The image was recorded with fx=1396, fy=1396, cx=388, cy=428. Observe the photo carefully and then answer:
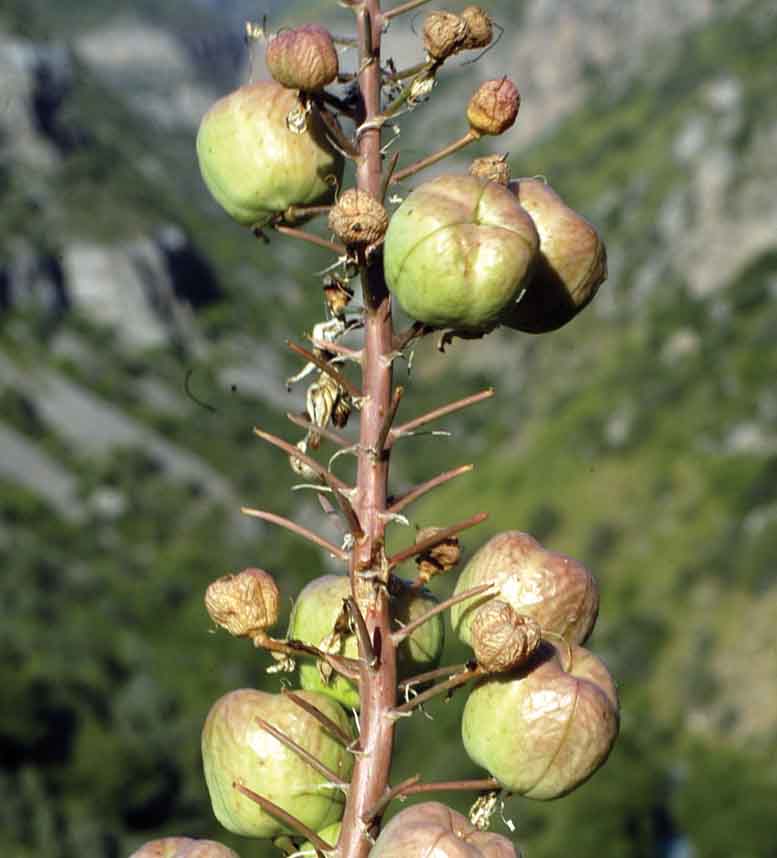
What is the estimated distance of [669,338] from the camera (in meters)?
84.4

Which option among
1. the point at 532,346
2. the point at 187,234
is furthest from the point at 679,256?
the point at 187,234

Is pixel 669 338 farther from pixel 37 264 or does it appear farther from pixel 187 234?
pixel 187 234

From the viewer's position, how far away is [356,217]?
124 inches

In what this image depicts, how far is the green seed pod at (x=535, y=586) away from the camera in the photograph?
3.35 meters

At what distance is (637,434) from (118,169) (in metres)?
69.5

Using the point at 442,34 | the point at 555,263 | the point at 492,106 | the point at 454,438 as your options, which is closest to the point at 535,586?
the point at 555,263

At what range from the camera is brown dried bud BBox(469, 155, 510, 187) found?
3.29 metres

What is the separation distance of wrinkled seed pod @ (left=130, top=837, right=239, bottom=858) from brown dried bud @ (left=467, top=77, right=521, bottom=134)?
1791 mm

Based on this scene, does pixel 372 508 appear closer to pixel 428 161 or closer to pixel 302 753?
pixel 302 753

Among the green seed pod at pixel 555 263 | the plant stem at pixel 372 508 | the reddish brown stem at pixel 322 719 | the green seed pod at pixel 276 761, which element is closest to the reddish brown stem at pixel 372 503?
the plant stem at pixel 372 508

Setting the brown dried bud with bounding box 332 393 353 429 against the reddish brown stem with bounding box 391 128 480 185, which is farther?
the brown dried bud with bounding box 332 393 353 429

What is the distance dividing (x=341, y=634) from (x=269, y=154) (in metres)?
1.20

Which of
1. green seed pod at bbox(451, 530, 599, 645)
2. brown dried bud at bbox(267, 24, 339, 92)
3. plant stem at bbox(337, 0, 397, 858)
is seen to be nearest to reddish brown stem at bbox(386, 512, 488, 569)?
plant stem at bbox(337, 0, 397, 858)

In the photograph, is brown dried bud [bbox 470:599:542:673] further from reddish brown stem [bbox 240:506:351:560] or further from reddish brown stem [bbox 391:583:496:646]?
reddish brown stem [bbox 240:506:351:560]
